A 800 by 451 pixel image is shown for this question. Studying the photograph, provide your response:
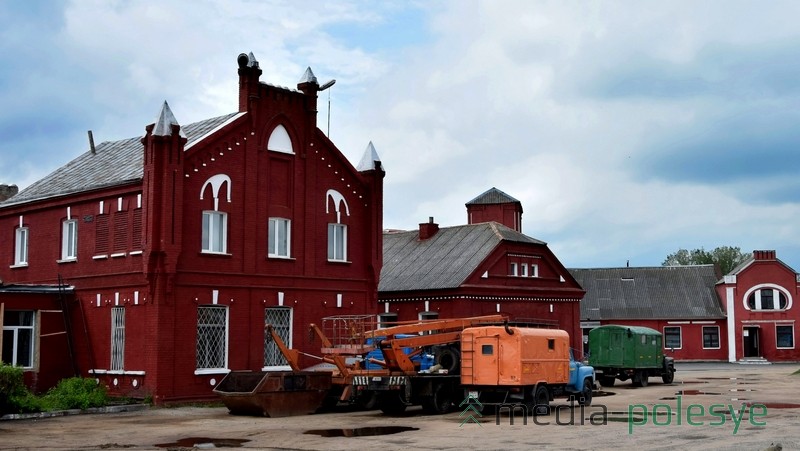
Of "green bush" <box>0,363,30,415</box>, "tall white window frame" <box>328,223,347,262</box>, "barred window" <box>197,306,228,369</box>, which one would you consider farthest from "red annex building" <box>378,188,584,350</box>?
"green bush" <box>0,363,30,415</box>

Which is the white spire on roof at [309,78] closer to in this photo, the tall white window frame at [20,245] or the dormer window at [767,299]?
the tall white window frame at [20,245]

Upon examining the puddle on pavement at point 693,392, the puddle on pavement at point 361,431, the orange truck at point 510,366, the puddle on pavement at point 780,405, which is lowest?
the puddle on pavement at point 361,431

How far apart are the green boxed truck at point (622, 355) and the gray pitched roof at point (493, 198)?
69.4 feet

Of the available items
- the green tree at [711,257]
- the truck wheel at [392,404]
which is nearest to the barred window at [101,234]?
the truck wheel at [392,404]

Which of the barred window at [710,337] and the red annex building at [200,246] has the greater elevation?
the red annex building at [200,246]

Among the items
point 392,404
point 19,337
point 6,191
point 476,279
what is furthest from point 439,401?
point 6,191

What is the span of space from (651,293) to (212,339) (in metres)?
48.5

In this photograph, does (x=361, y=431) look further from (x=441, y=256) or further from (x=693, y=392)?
(x=441, y=256)

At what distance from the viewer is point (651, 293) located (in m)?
72.9

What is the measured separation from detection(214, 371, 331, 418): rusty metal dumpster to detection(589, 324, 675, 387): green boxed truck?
18.9 metres

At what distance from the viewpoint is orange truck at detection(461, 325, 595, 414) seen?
1035 inches

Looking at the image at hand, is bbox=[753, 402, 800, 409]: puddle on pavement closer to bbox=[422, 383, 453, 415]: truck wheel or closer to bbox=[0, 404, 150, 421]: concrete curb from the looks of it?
bbox=[422, 383, 453, 415]: truck wheel

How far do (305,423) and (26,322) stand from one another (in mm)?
12465

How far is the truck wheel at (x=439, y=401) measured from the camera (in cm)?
2734
